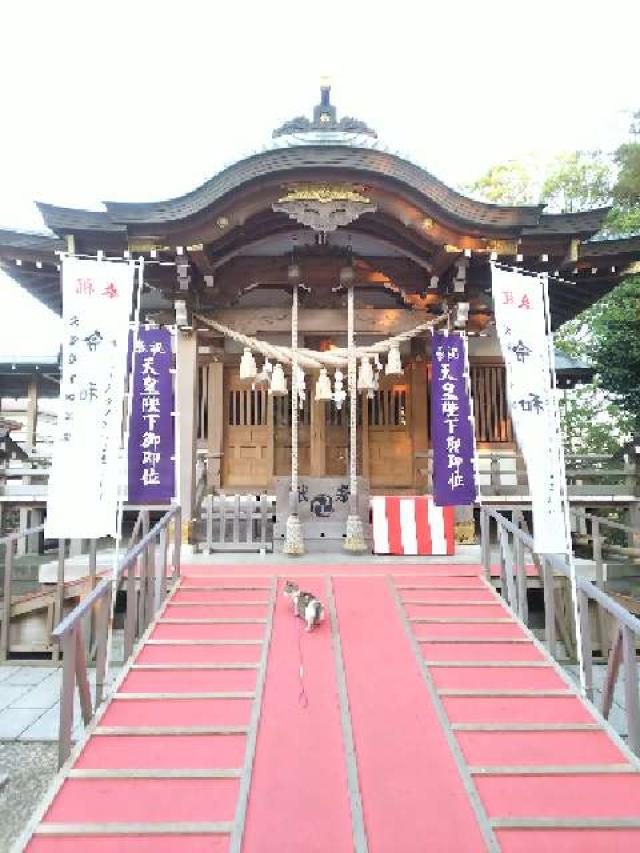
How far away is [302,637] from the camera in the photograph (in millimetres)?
5320

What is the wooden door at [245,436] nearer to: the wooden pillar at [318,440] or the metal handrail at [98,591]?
the wooden pillar at [318,440]

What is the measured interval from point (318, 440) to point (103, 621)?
6739 millimetres

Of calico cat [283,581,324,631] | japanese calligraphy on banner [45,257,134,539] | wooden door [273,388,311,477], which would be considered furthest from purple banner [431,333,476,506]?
japanese calligraphy on banner [45,257,134,539]

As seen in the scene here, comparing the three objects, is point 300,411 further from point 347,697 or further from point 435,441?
point 347,697

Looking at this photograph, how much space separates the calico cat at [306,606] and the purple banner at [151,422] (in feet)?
8.15

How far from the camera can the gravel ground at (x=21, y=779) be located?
12.9ft

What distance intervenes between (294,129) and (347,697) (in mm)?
9123

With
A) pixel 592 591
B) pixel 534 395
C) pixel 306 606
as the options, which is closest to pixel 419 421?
pixel 534 395

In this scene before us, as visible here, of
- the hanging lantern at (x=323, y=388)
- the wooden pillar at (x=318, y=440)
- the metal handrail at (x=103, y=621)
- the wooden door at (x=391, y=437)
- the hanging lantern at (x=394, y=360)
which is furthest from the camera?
the wooden door at (x=391, y=437)

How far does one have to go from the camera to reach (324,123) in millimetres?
9484

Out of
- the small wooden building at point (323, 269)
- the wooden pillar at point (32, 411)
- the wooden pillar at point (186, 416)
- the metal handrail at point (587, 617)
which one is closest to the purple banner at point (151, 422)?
the wooden pillar at point (186, 416)

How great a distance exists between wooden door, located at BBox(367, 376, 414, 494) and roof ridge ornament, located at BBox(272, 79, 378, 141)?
475 centimetres

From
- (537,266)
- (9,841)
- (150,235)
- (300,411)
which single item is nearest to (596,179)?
(537,266)

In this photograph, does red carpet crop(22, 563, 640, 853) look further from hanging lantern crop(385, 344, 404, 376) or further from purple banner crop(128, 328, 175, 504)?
hanging lantern crop(385, 344, 404, 376)
